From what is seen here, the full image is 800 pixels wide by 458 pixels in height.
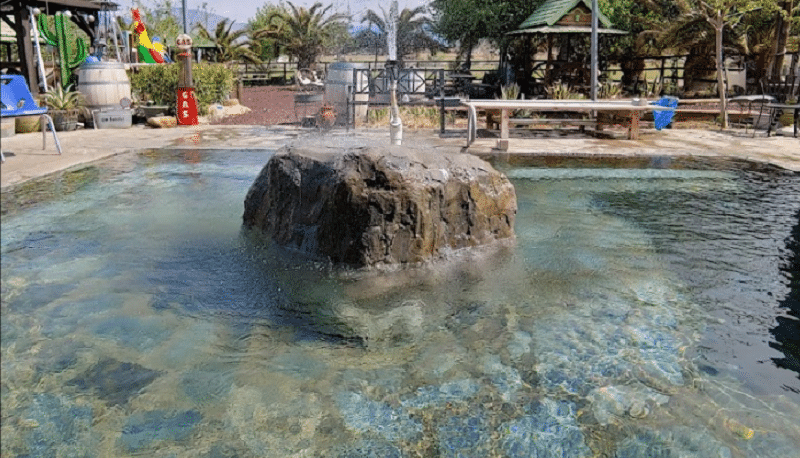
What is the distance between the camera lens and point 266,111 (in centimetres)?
Answer: 1939

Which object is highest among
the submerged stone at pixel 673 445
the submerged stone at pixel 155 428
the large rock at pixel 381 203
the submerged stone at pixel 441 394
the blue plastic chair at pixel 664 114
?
the blue plastic chair at pixel 664 114

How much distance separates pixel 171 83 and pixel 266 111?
153 inches

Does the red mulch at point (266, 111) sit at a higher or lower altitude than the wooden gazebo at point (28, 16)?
lower

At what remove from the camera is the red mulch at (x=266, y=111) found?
16391 mm

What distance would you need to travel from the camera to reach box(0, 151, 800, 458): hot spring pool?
122 inches

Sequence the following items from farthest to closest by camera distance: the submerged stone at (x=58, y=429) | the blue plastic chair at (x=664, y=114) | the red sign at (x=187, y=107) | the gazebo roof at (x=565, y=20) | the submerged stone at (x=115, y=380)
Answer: the gazebo roof at (x=565, y=20)
the red sign at (x=187, y=107)
the blue plastic chair at (x=664, y=114)
the submerged stone at (x=115, y=380)
the submerged stone at (x=58, y=429)

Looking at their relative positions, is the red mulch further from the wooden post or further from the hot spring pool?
the hot spring pool

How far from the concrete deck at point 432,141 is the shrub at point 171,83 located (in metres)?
1.63

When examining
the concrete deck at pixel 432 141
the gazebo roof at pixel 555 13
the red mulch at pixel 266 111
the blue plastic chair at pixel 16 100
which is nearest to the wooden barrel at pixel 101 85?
the concrete deck at pixel 432 141

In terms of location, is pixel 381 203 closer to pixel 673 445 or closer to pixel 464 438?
pixel 464 438

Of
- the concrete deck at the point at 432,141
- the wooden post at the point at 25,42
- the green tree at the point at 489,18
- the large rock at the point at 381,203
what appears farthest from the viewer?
the green tree at the point at 489,18

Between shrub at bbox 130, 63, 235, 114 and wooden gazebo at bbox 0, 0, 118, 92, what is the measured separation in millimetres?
2384

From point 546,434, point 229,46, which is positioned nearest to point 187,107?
point 546,434

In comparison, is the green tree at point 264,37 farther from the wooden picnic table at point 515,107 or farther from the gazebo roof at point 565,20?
the wooden picnic table at point 515,107
